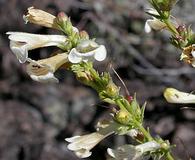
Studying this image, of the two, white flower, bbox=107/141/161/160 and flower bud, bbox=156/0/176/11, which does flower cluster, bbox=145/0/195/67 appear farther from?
white flower, bbox=107/141/161/160

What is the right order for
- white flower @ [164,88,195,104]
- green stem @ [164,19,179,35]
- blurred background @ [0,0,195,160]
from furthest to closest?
blurred background @ [0,0,195,160], white flower @ [164,88,195,104], green stem @ [164,19,179,35]

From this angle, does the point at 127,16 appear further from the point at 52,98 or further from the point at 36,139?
the point at 36,139

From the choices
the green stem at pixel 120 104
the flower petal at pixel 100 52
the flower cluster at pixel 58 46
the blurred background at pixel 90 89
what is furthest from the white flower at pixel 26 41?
the blurred background at pixel 90 89

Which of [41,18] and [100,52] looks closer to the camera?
[100,52]

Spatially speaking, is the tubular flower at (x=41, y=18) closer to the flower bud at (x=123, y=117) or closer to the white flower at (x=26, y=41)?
the white flower at (x=26, y=41)

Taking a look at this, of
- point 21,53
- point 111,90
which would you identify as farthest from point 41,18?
point 111,90

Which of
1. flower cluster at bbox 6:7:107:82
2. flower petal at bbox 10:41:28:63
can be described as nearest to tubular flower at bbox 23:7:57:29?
flower cluster at bbox 6:7:107:82

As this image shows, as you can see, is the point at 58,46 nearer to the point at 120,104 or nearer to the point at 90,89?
the point at 120,104
